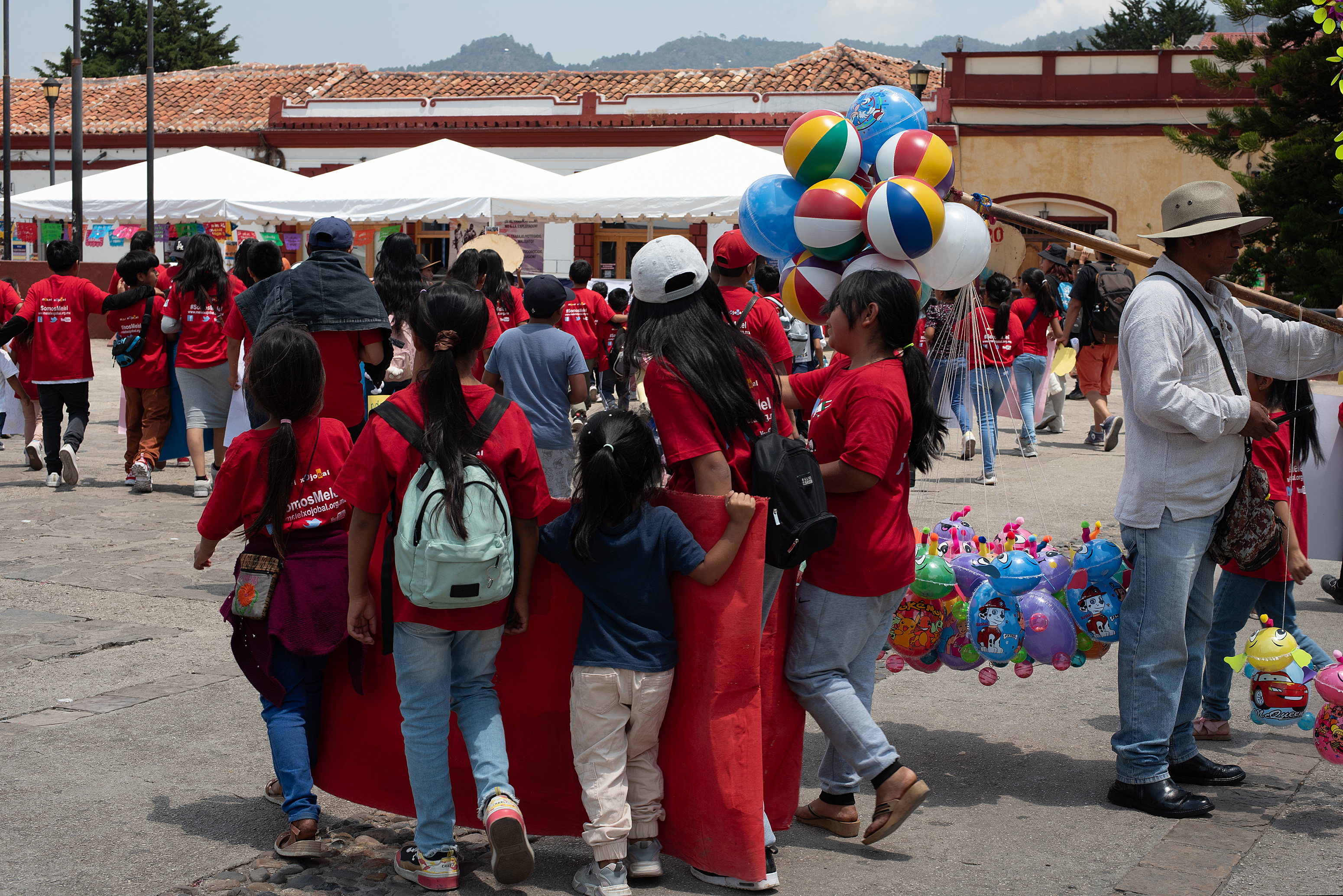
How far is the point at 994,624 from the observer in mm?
3973

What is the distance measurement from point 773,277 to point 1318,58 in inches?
327

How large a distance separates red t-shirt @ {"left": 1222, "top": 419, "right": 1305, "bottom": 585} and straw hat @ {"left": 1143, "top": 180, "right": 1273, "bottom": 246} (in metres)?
0.77

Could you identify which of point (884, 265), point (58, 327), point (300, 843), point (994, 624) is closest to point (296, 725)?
point (300, 843)

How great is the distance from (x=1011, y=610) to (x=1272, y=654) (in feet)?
2.62

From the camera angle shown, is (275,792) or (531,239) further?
(531,239)

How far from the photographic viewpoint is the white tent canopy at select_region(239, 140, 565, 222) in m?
15.3

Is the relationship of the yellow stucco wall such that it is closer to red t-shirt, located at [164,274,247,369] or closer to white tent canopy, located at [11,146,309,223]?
white tent canopy, located at [11,146,309,223]

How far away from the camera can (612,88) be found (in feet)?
100

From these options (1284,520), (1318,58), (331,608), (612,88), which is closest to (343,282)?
(331,608)

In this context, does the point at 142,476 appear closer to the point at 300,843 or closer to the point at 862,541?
the point at 300,843

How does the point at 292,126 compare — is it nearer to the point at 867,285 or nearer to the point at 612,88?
the point at 612,88

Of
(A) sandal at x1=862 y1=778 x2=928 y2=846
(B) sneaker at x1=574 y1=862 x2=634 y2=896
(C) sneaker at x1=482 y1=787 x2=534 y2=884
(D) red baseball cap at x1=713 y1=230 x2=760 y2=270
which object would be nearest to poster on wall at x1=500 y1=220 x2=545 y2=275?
(D) red baseball cap at x1=713 y1=230 x2=760 y2=270

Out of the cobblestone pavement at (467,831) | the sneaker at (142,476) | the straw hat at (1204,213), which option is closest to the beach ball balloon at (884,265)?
the straw hat at (1204,213)

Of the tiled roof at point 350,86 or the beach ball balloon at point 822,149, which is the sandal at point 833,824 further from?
the tiled roof at point 350,86
